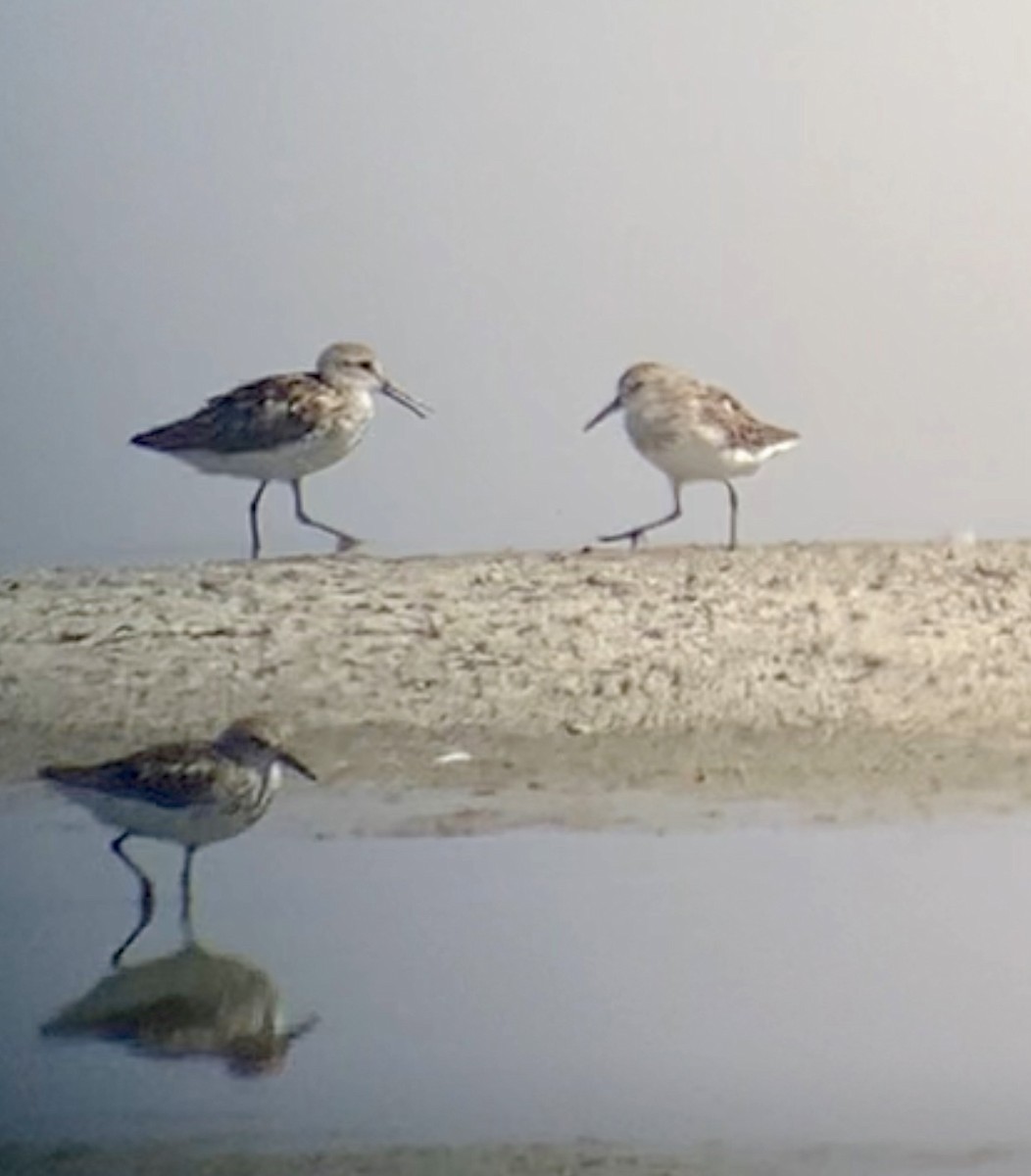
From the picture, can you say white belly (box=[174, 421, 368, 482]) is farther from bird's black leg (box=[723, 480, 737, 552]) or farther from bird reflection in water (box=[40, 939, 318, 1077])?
bird reflection in water (box=[40, 939, 318, 1077])

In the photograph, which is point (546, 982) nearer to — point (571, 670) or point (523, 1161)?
point (523, 1161)

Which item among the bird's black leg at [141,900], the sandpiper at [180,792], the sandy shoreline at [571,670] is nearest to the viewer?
the bird's black leg at [141,900]

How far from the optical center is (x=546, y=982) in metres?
6.51

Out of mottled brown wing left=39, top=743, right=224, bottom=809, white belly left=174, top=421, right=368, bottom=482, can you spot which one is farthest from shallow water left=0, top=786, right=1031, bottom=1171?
white belly left=174, top=421, right=368, bottom=482

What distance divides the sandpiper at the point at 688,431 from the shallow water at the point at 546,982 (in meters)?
2.84

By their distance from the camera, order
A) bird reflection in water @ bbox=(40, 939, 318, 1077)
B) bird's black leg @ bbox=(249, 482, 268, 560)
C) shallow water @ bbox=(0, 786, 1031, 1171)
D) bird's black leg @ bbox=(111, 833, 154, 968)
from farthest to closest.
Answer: bird's black leg @ bbox=(249, 482, 268, 560) < bird's black leg @ bbox=(111, 833, 154, 968) < bird reflection in water @ bbox=(40, 939, 318, 1077) < shallow water @ bbox=(0, 786, 1031, 1171)

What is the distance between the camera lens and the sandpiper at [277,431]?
1054 centimetres

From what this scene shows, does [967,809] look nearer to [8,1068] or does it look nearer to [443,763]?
[443,763]

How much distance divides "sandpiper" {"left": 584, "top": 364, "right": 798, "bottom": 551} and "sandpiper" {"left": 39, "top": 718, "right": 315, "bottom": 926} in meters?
2.93

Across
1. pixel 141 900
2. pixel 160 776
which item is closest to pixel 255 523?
pixel 160 776

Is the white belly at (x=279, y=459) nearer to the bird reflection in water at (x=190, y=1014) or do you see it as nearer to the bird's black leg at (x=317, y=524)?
the bird's black leg at (x=317, y=524)

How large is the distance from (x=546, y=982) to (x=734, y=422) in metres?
4.45

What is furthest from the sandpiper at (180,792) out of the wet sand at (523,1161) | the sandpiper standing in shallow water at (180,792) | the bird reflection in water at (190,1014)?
the wet sand at (523,1161)

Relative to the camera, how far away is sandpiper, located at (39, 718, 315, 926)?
7352 mm
